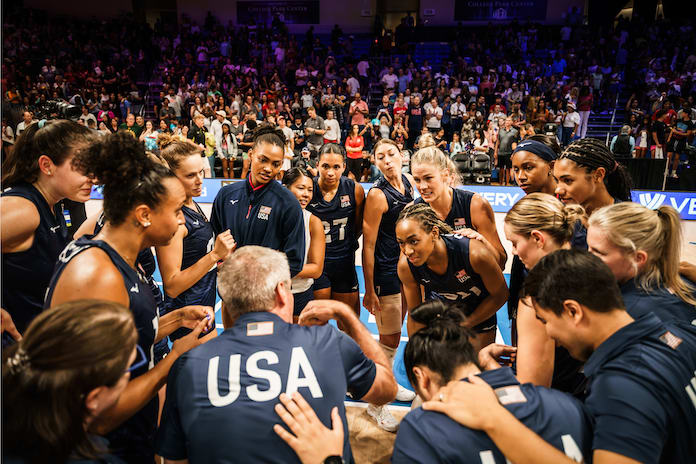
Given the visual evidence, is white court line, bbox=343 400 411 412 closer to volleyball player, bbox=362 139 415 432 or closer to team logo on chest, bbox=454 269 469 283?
volleyball player, bbox=362 139 415 432

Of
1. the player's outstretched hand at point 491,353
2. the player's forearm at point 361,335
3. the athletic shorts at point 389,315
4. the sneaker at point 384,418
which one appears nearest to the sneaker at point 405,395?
the sneaker at point 384,418

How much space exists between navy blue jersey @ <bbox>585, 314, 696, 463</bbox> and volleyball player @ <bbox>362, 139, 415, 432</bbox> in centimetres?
280

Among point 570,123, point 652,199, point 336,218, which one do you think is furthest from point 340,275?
point 570,123

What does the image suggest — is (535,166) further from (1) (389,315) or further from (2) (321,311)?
(2) (321,311)

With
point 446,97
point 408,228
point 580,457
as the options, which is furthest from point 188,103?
point 580,457

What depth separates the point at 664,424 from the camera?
1584 millimetres

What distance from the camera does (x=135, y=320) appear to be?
2.12 m

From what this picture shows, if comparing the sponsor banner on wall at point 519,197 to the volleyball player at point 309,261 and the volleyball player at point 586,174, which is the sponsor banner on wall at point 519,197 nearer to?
the volleyball player at point 309,261

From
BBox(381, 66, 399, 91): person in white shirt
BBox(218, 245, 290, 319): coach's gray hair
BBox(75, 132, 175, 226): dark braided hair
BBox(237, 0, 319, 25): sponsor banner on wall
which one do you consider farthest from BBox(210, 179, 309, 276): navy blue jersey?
BBox(237, 0, 319, 25): sponsor banner on wall

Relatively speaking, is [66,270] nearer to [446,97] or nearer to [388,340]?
[388,340]

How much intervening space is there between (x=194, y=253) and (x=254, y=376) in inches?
78.7

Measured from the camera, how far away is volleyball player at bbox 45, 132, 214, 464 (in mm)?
1974

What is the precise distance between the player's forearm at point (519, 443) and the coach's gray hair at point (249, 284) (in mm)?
1039

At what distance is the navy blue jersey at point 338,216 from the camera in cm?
459
